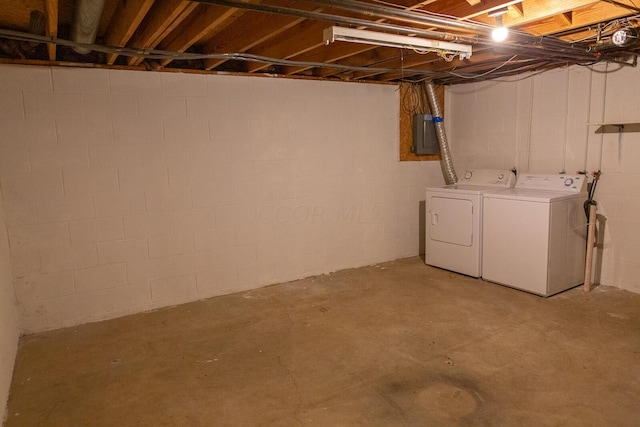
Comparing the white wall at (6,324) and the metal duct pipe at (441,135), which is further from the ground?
the metal duct pipe at (441,135)

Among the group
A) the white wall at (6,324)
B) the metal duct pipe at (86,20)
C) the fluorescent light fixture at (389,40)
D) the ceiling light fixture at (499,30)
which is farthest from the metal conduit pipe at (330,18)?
the white wall at (6,324)

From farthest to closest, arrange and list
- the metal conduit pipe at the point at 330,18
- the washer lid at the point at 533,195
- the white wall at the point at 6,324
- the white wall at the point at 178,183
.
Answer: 1. the washer lid at the point at 533,195
2. the white wall at the point at 178,183
3. the white wall at the point at 6,324
4. the metal conduit pipe at the point at 330,18

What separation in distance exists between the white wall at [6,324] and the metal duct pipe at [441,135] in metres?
4.20

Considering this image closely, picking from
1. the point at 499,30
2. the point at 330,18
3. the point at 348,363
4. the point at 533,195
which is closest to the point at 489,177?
the point at 533,195

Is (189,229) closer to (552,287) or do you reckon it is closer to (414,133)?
(414,133)

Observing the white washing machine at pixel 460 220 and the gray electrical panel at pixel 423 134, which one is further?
the gray electrical panel at pixel 423 134

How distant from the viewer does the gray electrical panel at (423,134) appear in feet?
15.9

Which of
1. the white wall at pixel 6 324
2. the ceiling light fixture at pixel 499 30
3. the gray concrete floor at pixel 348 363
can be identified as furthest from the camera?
the ceiling light fixture at pixel 499 30

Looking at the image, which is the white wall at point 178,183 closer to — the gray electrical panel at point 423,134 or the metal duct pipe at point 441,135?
the gray electrical panel at point 423,134

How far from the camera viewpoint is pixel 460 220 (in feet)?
13.9

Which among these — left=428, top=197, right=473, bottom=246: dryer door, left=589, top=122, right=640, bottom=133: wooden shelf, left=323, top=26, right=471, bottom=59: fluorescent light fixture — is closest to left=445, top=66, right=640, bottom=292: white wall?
left=589, top=122, right=640, bottom=133: wooden shelf

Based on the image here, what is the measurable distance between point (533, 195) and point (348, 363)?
2.30 m

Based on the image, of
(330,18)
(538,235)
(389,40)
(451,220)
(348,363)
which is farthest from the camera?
(451,220)

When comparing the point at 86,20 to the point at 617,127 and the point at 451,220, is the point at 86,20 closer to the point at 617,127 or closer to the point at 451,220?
the point at 451,220
